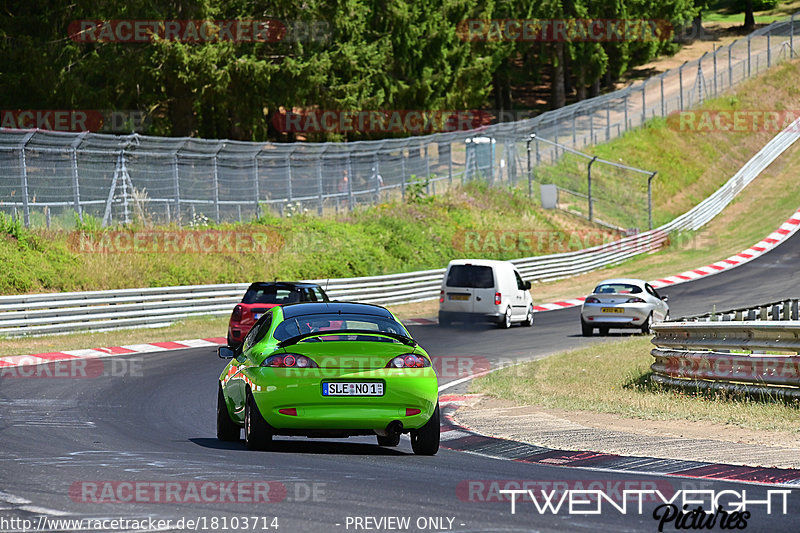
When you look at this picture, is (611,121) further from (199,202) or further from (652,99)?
(199,202)

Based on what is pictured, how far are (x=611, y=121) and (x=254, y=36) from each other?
22.7 m

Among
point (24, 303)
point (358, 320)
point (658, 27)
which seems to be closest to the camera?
point (358, 320)

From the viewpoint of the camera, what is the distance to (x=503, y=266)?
28.3 metres

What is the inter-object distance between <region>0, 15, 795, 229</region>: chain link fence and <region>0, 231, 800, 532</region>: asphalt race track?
14.3 metres

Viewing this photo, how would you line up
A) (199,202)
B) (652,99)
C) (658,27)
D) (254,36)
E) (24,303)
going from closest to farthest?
(24,303), (199,202), (254,36), (652,99), (658,27)

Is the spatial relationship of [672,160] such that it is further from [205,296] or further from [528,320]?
[205,296]

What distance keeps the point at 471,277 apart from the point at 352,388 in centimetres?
1813

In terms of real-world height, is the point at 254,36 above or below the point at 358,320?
above

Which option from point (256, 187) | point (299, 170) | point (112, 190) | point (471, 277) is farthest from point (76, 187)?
point (471, 277)

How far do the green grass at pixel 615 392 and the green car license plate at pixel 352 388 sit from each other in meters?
4.43

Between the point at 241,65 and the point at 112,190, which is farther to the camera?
the point at 241,65

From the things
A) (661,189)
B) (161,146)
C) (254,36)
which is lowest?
(661,189)

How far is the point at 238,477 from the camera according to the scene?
860cm

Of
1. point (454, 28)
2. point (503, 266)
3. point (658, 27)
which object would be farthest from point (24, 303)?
point (658, 27)
